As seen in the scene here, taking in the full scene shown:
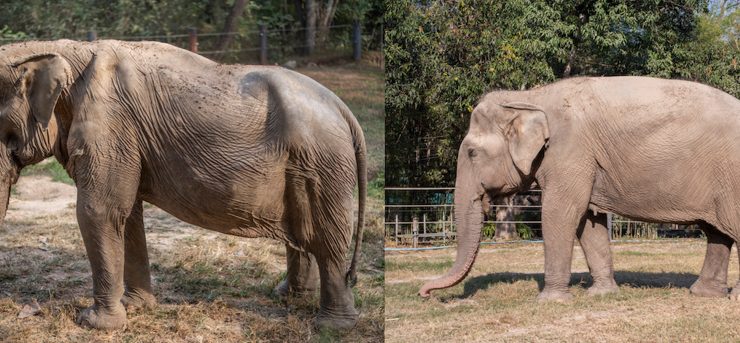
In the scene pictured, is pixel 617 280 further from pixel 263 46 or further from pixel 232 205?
pixel 263 46

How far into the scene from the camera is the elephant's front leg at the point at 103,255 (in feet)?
7.28

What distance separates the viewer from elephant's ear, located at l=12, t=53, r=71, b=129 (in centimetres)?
214

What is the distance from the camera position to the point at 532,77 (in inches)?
196

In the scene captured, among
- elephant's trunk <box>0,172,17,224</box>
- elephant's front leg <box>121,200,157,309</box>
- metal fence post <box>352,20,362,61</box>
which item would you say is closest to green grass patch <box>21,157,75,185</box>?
elephant's front leg <box>121,200,157,309</box>

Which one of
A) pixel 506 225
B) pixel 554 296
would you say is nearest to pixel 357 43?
pixel 506 225

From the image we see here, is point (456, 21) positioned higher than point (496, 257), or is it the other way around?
point (456, 21)

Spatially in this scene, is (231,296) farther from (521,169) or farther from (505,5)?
(505,5)

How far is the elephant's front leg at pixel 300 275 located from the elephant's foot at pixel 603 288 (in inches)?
54.4

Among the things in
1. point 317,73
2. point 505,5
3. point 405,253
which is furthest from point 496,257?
point 317,73

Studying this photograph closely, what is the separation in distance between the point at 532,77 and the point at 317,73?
323 cm

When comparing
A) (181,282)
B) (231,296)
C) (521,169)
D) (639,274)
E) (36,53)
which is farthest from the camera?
(639,274)

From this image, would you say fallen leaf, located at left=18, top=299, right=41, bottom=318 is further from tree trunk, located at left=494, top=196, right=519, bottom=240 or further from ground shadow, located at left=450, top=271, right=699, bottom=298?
tree trunk, located at left=494, top=196, right=519, bottom=240

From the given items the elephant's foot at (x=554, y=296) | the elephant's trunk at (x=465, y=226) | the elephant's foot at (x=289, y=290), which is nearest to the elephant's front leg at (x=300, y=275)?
the elephant's foot at (x=289, y=290)

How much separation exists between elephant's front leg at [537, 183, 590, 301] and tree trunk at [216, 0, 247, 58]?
565 centimetres
